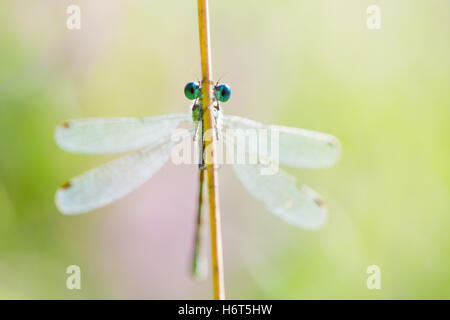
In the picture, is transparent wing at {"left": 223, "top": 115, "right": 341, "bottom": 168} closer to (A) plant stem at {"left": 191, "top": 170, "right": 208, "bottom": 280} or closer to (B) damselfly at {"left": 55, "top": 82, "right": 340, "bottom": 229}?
(B) damselfly at {"left": 55, "top": 82, "right": 340, "bottom": 229}

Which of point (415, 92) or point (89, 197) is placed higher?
point (415, 92)

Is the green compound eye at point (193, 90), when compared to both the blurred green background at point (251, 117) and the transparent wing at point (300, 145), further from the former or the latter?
the blurred green background at point (251, 117)

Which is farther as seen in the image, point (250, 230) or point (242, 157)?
point (250, 230)

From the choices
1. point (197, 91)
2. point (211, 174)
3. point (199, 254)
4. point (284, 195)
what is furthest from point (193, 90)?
point (199, 254)

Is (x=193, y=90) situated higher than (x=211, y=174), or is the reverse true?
(x=193, y=90)

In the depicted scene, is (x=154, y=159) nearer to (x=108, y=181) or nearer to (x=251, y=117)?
(x=108, y=181)
